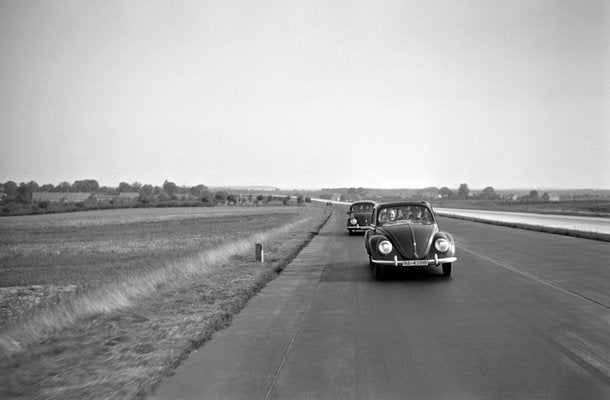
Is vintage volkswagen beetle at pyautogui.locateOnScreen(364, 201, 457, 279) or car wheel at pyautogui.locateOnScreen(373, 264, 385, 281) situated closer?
vintage volkswagen beetle at pyautogui.locateOnScreen(364, 201, 457, 279)

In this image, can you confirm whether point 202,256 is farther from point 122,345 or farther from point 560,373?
point 560,373

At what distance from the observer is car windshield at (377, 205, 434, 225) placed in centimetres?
1226

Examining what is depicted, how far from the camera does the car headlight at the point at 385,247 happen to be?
34.5 feet

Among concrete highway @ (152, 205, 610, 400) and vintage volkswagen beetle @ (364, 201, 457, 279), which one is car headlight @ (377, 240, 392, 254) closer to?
vintage volkswagen beetle @ (364, 201, 457, 279)

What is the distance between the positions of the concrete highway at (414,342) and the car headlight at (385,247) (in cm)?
70

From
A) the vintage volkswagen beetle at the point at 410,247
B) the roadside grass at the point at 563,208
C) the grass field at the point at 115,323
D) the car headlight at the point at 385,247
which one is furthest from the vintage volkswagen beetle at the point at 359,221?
the roadside grass at the point at 563,208

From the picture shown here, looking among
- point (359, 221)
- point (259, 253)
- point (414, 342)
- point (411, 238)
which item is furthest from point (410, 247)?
point (359, 221)

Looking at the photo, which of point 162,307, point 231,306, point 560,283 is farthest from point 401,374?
point 560,283

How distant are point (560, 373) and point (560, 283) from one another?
5.97 m

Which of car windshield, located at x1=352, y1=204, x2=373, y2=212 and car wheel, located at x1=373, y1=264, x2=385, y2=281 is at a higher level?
car windshield, located at x1=352, y1=204, x2=373, y2=212

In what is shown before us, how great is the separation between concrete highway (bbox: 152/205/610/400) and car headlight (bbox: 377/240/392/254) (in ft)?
2.29

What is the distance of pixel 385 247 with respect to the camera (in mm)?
10539

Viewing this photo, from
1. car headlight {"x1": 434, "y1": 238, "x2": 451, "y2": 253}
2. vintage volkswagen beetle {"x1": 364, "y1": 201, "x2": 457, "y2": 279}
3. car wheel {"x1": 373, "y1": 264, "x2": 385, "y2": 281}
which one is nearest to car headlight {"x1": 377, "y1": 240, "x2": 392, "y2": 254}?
vintage volkswagen beetle {"x1": 364, "y1": 201, "x2": 457, "y2": 279}

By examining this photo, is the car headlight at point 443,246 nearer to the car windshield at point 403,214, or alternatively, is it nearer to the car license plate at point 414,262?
the car license plate at point 414,262
